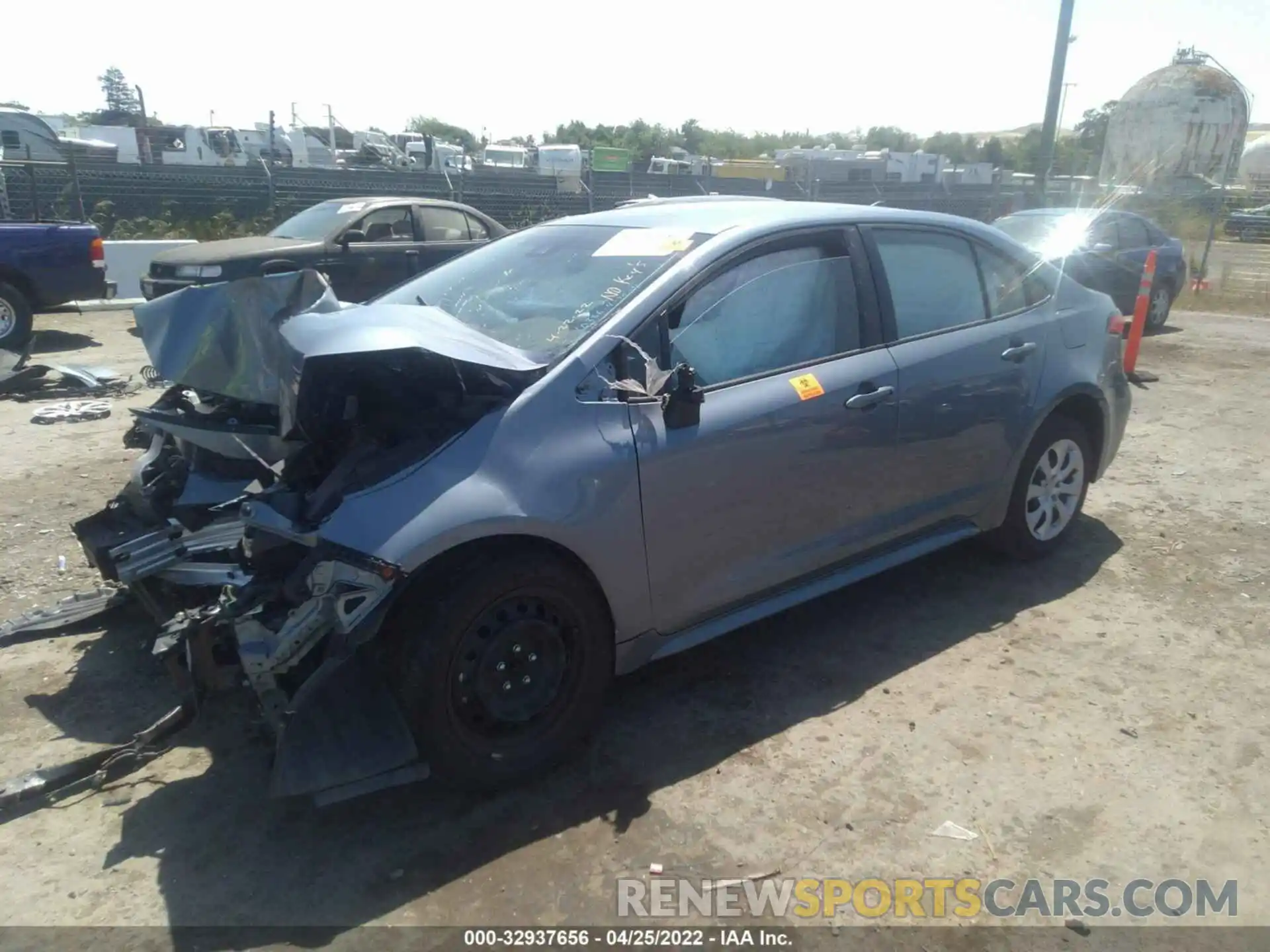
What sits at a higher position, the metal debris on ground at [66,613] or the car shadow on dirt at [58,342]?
the metal debris on ground at [66,613]

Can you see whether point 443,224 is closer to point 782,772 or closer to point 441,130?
point 782,772

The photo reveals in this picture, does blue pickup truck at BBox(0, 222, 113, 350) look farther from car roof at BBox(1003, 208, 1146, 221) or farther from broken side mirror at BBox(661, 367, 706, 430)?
car roof at BBox(1003, 208, 1146, 221)

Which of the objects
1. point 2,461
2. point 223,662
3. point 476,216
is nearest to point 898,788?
point 223,662

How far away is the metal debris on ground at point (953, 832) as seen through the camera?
2863 mm

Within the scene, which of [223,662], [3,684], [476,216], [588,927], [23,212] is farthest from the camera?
[23,212]

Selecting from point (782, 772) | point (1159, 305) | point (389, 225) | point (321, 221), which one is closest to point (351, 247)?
point (389, 225)

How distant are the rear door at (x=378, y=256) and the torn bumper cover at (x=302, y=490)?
693cm

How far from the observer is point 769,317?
11.8 ft

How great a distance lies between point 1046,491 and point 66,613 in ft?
15.1

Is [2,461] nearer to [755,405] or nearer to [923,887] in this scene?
[755,405]

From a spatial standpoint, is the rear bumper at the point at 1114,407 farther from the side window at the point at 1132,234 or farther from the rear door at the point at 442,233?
the side window at the point at 1132,234

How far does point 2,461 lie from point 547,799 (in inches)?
207

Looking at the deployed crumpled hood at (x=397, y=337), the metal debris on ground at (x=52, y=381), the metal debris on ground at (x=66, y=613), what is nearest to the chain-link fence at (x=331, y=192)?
the metal debris on ground at (x=52, y=381)

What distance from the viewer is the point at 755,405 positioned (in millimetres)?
3404
